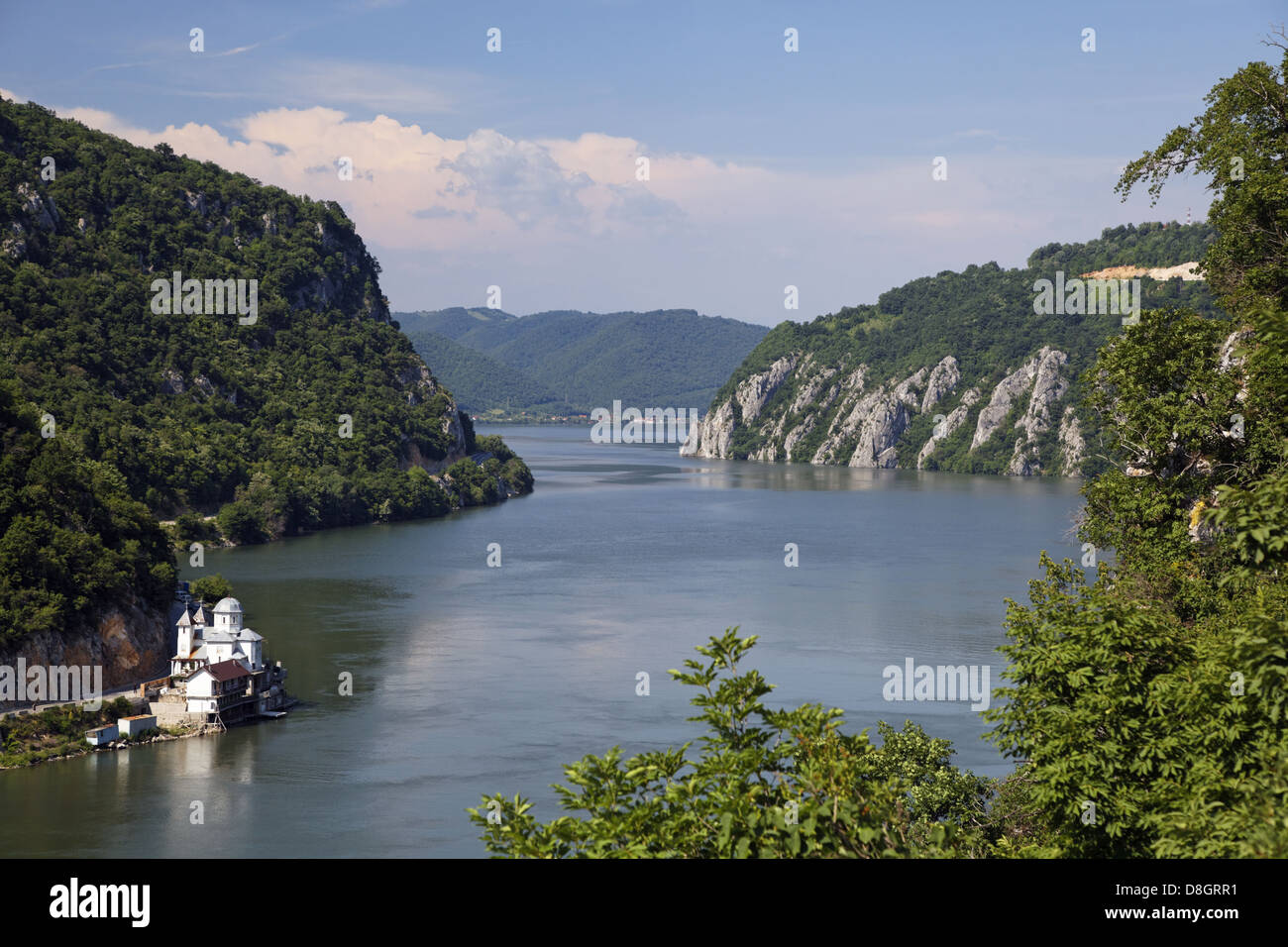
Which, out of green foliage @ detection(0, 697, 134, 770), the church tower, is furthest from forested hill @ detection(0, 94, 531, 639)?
green foliage @ detection(0, 697, 134, 770)

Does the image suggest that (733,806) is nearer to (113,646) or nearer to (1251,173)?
(1251,173)

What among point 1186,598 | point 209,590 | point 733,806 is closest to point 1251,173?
point 1186,598

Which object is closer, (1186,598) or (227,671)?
(1186,598)

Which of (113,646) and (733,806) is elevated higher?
(733,806)

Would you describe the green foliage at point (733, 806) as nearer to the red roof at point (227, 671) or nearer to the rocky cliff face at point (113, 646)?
the red roof at point (227, 671)

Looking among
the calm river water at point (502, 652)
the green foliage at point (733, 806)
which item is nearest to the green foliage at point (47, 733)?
the calm river water at point (502, 652)
